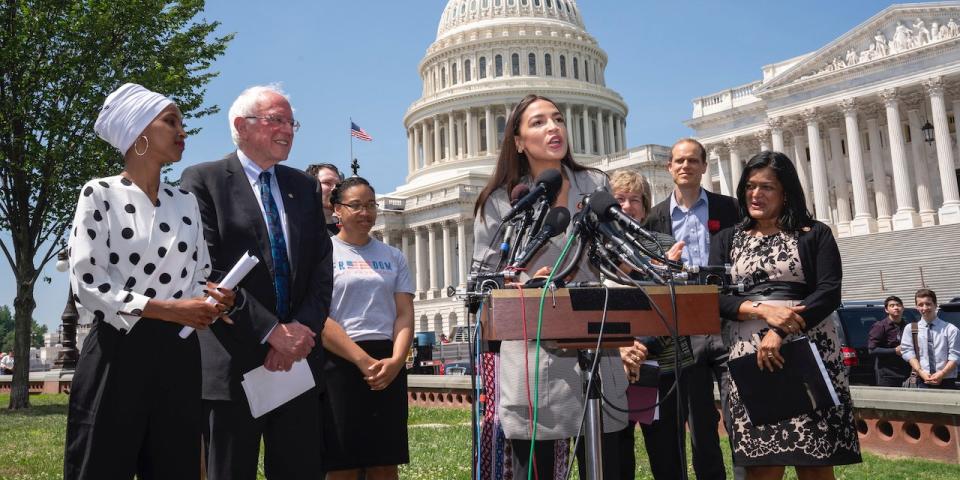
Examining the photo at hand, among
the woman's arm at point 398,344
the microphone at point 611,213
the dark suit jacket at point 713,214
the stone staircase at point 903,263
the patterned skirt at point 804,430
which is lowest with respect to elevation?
the patterned skirt at point 804,430

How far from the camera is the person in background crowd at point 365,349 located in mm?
5535

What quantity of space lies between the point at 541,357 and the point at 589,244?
0.68 meters

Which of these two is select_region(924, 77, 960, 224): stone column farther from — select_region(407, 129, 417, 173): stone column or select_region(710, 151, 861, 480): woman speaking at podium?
select_region(407, 129, 417, 173): stone column

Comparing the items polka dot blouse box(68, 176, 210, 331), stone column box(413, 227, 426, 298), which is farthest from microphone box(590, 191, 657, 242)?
Answer: stone column box(413, 227, 426, 298)

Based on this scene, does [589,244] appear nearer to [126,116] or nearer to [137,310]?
[137,310]

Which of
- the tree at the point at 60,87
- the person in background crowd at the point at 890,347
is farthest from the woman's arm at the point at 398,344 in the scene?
the tree at the point at 60,87

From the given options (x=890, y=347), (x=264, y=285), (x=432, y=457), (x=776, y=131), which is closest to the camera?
(x=264, y=285)

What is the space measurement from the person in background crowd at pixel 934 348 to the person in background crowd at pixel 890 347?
1.00 meters

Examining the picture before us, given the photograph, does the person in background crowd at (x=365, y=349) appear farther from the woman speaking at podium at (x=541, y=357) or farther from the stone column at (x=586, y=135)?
the stone column at (x=586, y=135)

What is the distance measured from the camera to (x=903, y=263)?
120ft

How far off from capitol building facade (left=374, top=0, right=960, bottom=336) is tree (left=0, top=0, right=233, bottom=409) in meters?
19.7

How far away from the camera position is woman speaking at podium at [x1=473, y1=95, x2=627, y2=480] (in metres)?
3.95

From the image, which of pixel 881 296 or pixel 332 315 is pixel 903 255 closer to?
pixel 881 296

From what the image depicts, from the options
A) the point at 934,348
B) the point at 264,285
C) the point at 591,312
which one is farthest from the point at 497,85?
the point at 591,312
